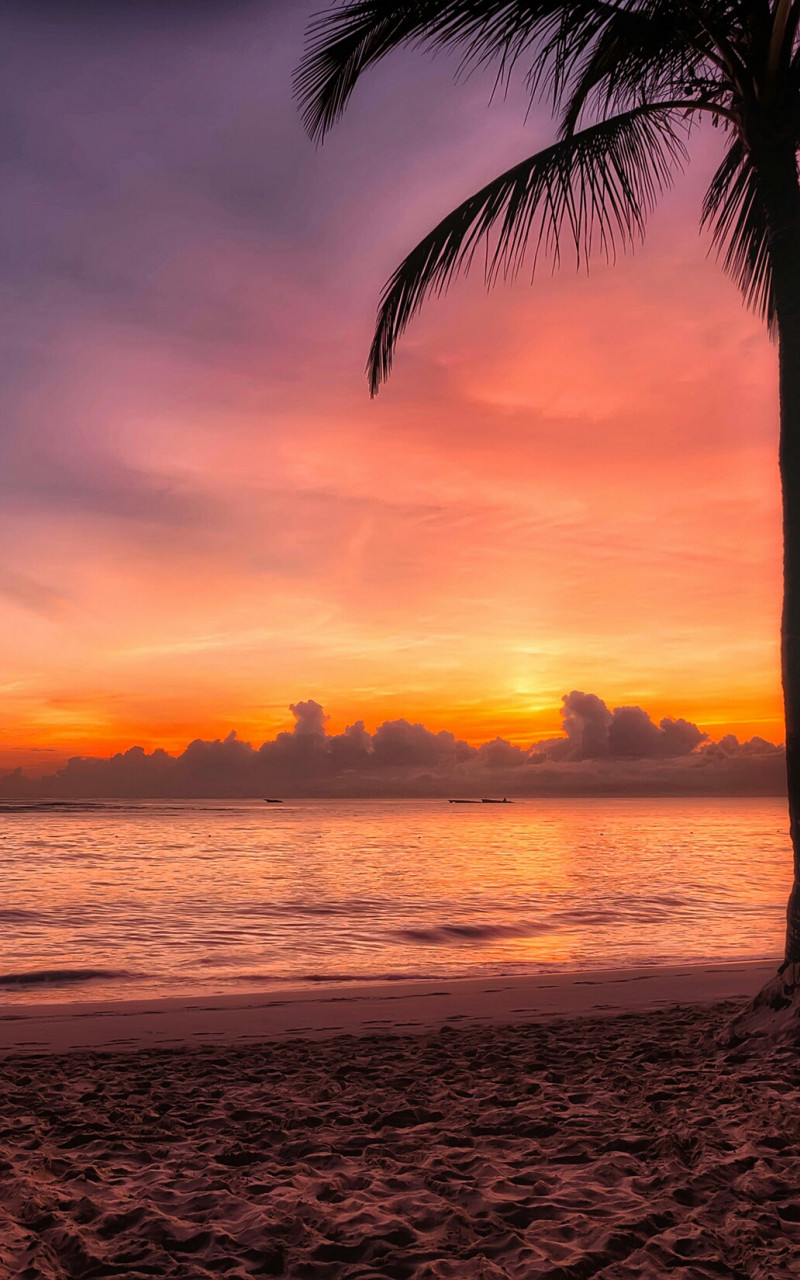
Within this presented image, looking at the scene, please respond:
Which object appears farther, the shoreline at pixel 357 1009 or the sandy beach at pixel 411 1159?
the shoreline at pixel 357 1009

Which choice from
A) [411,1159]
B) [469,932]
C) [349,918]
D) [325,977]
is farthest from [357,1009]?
[349,918]

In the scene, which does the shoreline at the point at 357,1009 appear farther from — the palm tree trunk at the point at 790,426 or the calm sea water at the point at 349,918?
the palm tree trunk at the point at 790,426

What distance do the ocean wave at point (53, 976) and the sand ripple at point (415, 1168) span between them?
659 centimetres

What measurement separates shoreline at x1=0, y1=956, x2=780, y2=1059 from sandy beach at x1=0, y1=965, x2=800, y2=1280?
91 centimetres

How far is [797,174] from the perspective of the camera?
245 inches

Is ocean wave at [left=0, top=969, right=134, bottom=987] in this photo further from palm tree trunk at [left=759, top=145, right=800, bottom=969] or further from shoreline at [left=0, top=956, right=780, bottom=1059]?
palm tree trunk at [left=759, top=145, right=800, bottom=969]

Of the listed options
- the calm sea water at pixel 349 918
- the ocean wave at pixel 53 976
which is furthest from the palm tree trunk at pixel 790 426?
the ocean wave at pixel 53 976

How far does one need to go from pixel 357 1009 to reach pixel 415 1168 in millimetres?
5852

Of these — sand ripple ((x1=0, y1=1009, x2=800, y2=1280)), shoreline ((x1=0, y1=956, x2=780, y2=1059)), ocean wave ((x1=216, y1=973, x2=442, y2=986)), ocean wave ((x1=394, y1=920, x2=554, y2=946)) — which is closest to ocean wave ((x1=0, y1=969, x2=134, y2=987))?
ocean wave ((x1=216, y1=973, x2=442, y2=986))

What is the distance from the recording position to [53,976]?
42.3ft

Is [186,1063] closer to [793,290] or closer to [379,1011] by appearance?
[379,1011]

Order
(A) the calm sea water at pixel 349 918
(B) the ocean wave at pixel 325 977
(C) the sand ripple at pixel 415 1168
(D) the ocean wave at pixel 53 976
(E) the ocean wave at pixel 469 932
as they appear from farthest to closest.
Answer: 1. (E) the ocean wave at pixel 469 932
2. (A) the calm sea water at pixel 349 918
3. (B) the ocean wave at pixel 325 977
4. (D) the ocean wave at pixel 53 976
5. (C) the sand ripple at pixel 415 1168

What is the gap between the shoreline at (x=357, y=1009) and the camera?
8.28 m

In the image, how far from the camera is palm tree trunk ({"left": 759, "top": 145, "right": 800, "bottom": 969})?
610 centimetres
